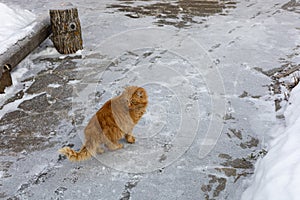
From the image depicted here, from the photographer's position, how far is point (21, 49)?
4.70m

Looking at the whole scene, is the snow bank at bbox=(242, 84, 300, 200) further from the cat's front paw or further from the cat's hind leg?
the cat's hind leg

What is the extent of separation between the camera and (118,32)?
248 inches

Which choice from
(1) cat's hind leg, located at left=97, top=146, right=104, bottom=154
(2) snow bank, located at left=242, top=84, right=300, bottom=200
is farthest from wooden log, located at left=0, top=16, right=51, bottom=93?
(2) snow bank, located at left=242, top=84, right=300, bottom=200

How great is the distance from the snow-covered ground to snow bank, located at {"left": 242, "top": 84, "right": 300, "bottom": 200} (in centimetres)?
1

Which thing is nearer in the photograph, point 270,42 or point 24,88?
point 24,88

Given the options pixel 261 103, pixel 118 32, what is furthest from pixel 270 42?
pixel 118 32

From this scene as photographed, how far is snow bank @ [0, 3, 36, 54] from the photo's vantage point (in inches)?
185

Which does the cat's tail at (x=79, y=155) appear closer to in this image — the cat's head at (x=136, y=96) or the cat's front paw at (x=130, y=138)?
the cat's front paw at (x=130, y=138)

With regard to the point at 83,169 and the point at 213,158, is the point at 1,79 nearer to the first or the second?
the point at 83,169

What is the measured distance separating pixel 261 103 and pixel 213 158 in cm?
118

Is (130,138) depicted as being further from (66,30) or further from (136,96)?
(66,30)

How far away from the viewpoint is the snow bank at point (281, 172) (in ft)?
6.63

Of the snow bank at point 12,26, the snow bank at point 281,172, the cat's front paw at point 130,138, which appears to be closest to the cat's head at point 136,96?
the cat's front paw at point 130,138

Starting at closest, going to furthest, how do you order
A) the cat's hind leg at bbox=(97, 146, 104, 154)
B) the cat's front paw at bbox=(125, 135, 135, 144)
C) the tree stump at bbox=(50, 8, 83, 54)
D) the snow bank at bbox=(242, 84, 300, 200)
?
the snow bank at bbox=(242, 84, 300, 200), the cat's hind leg at bbox=(97, 146, 104, 154), the cat's front paw at bbox=(125, 135, 135, 144), the tree stump at bbox=(50, 8, 83, 54)
